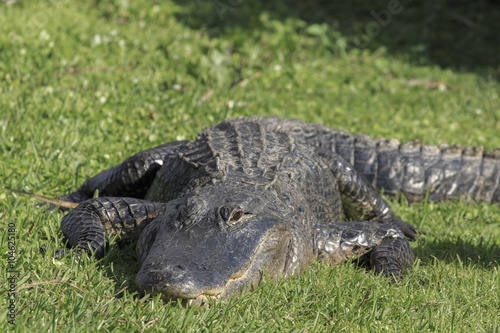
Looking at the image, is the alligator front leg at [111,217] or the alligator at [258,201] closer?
the alligator at [258,201]

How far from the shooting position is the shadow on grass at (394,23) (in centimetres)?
875

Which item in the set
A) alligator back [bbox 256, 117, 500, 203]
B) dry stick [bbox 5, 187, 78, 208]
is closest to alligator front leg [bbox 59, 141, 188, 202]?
dry stick [bbox 5, 187, 78, 208]

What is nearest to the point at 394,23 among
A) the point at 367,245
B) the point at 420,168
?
the point at 420,168

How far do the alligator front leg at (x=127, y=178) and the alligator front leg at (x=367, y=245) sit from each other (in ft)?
4.36

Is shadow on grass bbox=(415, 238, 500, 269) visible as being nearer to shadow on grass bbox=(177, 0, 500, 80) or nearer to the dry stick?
the dry stick

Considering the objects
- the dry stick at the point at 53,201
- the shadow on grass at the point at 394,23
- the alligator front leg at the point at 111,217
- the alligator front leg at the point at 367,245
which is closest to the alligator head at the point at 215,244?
the alligator front leg at the point at 111,217

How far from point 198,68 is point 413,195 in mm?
3020

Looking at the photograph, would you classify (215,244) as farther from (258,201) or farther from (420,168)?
(420,168)

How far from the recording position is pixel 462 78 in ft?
27.4

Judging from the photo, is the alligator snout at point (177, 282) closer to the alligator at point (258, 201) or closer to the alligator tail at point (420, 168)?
the alligator at point (258, 201)

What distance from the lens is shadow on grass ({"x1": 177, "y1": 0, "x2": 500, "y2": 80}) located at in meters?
8.75

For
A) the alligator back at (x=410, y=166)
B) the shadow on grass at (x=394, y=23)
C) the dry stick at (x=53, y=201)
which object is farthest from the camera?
the shadow on grass at (x=394, y=23)

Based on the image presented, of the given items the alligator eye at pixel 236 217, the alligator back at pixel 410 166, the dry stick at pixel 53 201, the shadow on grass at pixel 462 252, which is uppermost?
the alligator eye at pixel 236 217

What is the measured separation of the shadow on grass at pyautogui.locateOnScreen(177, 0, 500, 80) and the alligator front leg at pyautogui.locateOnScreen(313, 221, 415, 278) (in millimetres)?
4972
